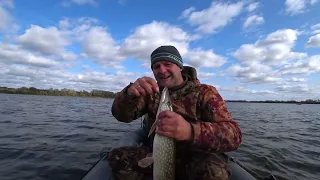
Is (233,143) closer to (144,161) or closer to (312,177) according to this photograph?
(144,161)

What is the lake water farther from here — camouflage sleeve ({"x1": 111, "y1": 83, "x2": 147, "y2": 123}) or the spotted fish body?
the spotted fish body

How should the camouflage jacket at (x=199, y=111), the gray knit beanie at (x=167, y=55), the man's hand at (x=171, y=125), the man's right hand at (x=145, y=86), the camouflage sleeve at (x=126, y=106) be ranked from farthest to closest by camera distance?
1. the gray knit beanie at (x=167, y=55)
2. the camouflage sleeve at (x=126, y=106)
3. the man's right hand at (x=145, y=86)
4. the camouflage jacket at (x=199, y=111)
5. the man's hand at (x=171, y=125)

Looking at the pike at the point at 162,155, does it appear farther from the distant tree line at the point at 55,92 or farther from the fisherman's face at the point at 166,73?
the distant tree line at the point at 55,92

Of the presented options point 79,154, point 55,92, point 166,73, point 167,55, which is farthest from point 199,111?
point 55,92

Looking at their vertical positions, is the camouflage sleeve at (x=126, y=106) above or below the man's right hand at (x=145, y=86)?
below

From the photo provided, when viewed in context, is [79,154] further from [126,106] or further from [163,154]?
[163,154]

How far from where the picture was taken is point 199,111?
3697 millimetres

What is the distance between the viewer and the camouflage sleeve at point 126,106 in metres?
3.38

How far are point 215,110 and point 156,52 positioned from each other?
1413 mm

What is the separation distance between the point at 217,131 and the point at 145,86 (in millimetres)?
988

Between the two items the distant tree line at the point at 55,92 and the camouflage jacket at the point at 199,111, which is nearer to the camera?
the camouflage jacket at the point at 199,111

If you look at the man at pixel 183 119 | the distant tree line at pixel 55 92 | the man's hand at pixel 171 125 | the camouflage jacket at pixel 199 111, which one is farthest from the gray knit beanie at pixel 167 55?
the distant tree line at pixel 55 92

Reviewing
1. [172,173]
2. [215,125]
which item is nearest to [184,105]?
[215,125]

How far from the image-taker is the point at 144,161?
264 cm
